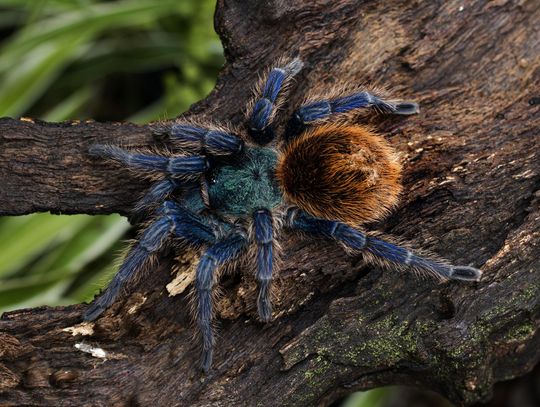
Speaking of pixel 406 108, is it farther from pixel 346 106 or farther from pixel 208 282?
pixel 208 282

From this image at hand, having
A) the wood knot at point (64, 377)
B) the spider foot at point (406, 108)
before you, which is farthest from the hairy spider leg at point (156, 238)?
the spider foot at point (406, 108)

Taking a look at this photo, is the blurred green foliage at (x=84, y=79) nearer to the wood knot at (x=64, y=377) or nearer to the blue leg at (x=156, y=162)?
the blue leg at (x=156, y=162)

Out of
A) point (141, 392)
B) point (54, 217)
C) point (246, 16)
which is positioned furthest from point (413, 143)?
point (54, 217)

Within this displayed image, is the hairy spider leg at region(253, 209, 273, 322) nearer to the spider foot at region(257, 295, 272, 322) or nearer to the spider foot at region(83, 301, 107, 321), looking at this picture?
the spider foot at region(257, 295, 272, 322)

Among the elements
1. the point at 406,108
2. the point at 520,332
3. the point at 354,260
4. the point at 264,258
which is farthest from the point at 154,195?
the point at 520,332

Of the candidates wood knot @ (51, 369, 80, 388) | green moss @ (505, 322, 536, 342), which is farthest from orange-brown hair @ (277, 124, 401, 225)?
wood knot @ (51, 369, 80, 388)

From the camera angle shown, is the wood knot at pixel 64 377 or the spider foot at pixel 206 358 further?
the spider foot at pixel 206 358
